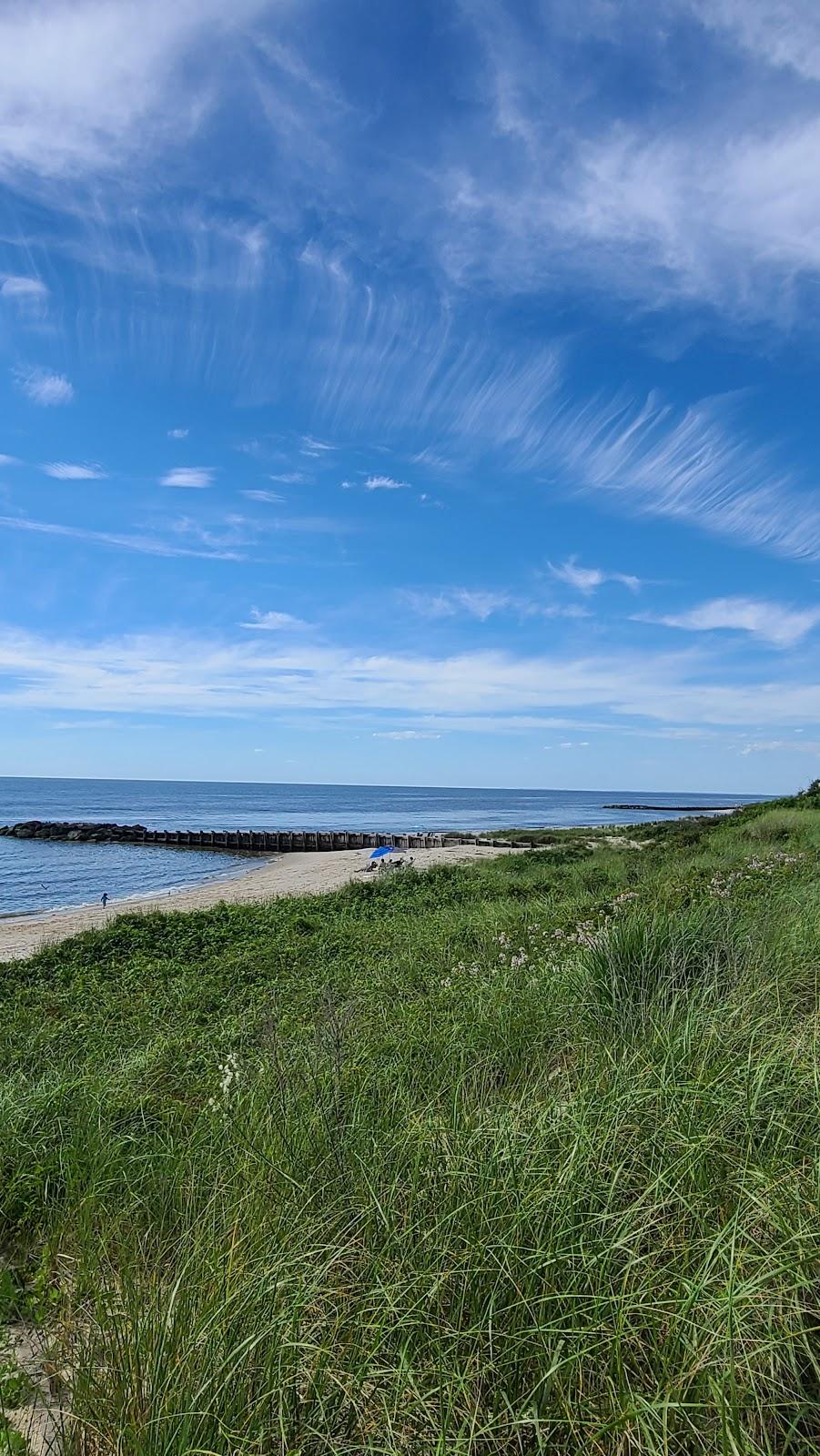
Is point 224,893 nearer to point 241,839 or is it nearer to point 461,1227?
point 461,1227

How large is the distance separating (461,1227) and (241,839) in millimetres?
50504

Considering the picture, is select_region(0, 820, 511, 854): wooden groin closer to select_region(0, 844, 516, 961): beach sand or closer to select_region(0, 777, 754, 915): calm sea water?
select_region(0, 777, 754, 915): calm sea water

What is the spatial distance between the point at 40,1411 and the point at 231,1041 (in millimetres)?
4382

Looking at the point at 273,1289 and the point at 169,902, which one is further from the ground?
the point at 273,1289

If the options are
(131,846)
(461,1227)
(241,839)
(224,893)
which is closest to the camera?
(461,1227)

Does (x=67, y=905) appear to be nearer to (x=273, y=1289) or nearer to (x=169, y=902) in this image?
(x=169, y=902)

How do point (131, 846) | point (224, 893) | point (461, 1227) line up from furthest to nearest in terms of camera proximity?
point (131, 846) → point (224, 893) → point (461, 1227)

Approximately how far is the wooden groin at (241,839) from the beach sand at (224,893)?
6313mm

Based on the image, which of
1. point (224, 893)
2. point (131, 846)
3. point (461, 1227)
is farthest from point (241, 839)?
point (461, 1227)

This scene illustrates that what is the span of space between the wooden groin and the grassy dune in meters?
42.0

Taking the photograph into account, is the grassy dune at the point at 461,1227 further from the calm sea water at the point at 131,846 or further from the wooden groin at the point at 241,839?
the wooden groin at the point at 241,839

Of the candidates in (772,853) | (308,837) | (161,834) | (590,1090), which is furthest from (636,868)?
(161,834)

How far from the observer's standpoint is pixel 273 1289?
236cm

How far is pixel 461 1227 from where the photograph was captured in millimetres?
2623
